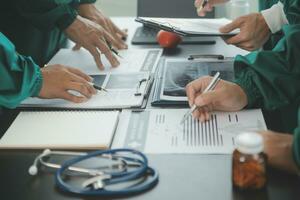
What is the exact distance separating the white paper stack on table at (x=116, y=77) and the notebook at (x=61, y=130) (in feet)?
0.19

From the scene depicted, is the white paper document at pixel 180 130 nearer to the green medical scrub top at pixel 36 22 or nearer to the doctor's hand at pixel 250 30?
the doctor's hand at pixel 250 30

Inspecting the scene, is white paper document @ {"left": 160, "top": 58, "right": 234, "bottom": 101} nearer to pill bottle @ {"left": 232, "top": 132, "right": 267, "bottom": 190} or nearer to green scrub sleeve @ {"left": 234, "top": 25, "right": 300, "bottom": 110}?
green scrub sleeve @ {"left": 234, "top": 25, "right": 300, "bottom": 110}

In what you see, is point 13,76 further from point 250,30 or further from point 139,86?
point 250,30


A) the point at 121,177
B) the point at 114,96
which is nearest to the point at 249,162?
the point at 121,177

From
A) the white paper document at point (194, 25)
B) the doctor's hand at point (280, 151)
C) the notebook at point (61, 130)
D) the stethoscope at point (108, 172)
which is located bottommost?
the notebook at point (61, 130)

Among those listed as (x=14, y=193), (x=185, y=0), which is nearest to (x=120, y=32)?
(x=185, y=0)

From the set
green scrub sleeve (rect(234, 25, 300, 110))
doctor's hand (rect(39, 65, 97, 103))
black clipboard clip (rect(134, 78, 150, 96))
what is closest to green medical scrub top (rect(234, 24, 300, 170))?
green scrub sleeve (rect(234, 25, 300, 110))

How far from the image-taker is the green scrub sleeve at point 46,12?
1481mm

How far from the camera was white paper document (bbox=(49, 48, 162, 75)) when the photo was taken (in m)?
1.43

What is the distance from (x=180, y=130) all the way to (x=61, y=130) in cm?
26

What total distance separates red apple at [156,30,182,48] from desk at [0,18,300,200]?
27.9 inches

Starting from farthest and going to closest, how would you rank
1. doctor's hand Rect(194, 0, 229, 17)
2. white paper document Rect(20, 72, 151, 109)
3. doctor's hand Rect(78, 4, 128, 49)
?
doctor's hand Rect(78, 4, 128, 49)
doctor's hand Rect(194, 0, 229, 17)
white paper document Rect(20, 72, 151, 109)

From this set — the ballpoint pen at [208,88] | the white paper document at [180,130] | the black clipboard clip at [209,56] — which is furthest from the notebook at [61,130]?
the black clipboard clip at [209,56]

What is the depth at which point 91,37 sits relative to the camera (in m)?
1.51
